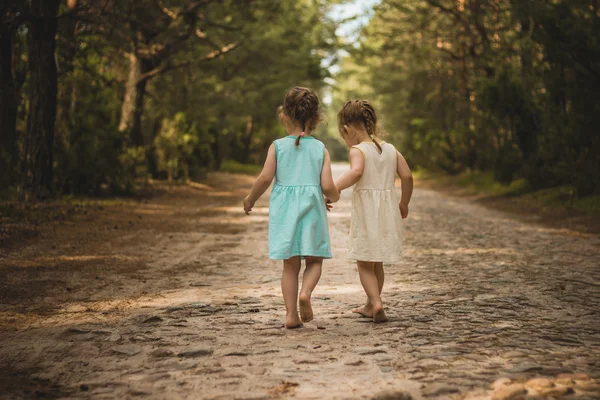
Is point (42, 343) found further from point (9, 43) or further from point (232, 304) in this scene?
point (9, 43)

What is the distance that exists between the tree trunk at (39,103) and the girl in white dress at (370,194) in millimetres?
10727

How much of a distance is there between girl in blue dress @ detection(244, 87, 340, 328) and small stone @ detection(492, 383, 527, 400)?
1.99 meters

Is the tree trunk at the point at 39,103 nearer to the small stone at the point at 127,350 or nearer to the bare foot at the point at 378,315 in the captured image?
the small stone at the point at 127,350

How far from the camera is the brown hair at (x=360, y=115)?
6.28 metres

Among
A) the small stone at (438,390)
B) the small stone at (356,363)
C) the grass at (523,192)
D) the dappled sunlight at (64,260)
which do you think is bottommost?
the dappled sunlight at (64,260)

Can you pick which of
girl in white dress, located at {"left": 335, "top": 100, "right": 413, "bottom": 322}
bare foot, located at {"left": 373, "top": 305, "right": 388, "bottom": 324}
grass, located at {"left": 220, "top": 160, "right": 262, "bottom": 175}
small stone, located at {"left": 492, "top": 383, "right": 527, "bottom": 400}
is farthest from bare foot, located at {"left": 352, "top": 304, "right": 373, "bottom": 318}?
grass, located at {"left": 220, "top": 160, "right": 262, "bottom": 175}

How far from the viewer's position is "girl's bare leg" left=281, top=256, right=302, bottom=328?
5723 mm

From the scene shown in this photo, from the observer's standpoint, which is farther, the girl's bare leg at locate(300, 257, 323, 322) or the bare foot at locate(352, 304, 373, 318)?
the bare foot at locate(352, 304, 373, 318)

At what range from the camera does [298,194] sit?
5.97m

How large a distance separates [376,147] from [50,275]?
4.00m

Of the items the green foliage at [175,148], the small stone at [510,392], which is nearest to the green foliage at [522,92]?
the green foliage at [175,148]

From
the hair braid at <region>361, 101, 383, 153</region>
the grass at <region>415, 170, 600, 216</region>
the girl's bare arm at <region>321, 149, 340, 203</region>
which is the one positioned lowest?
the grass at <region>415, 170, 600, 216</region>

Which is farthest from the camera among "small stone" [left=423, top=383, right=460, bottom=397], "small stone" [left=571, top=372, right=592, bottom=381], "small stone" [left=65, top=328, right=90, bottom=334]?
"small stone" [left=65, top=328, right=90, bottom=334]

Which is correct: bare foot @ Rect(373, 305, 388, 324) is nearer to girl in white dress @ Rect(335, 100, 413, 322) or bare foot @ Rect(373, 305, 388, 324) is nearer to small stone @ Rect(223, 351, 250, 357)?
girl in white dress @ Rect(335, 100, 413, 322)
